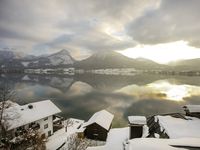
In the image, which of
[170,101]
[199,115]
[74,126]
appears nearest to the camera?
[199,115]

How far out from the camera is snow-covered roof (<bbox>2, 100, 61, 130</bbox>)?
33.8 metres

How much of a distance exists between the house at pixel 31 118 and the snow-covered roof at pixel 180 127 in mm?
A: 24848

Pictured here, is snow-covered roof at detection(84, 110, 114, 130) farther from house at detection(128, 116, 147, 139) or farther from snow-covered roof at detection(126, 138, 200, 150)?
snow-covered roof at detection(126, 138, 200, 150)

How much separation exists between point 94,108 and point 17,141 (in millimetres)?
47077

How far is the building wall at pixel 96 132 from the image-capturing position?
131ft

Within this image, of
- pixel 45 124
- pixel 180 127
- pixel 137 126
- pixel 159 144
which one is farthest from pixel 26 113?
pixel 159 144

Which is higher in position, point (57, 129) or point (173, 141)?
point (173, 141)

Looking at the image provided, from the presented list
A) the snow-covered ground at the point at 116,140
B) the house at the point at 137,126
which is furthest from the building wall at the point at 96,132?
the house at the point at 137,126

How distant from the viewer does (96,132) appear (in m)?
40.2

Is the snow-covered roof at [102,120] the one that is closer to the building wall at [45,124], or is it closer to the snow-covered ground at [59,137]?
the snow-covered ground at [59,137]

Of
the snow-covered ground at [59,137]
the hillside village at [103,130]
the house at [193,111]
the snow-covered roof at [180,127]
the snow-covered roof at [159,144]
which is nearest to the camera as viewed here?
the snow-covered roof at [159,144]

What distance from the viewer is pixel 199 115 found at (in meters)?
23.0

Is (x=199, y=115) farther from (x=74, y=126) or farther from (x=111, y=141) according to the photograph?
(x=74, y=126)

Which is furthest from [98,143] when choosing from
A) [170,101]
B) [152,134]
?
[170,101]
